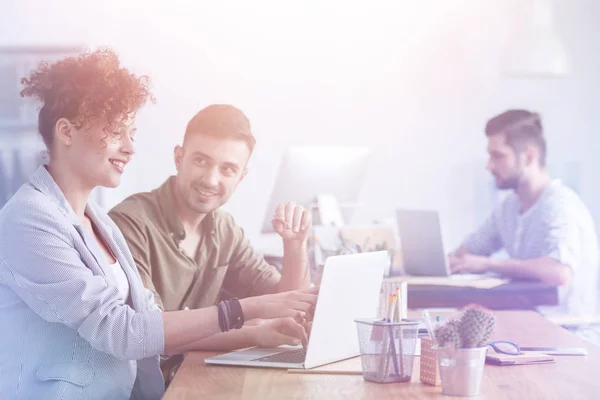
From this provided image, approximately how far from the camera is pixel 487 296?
117 inches

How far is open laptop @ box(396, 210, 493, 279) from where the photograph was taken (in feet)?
11.2

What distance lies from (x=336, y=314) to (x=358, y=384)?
198 millimetres

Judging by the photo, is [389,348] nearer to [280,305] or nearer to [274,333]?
[280,305]

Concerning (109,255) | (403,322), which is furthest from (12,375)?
(403,322)

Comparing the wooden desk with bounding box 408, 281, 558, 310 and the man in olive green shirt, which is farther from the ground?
the man in olive green shirt

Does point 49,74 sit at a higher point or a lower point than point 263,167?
higher

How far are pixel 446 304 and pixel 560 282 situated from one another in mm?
765

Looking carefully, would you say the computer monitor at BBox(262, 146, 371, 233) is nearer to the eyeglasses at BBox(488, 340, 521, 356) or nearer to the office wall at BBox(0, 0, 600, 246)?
the eyeglasses at BBox(488, 340, 521, 356)

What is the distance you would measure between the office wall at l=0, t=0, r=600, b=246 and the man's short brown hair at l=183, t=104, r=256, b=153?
3.20 metres

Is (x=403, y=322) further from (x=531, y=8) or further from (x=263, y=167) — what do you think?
(x=263, y=167)

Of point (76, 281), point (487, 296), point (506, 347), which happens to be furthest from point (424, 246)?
point (76, 281)

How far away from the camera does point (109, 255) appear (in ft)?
6.57

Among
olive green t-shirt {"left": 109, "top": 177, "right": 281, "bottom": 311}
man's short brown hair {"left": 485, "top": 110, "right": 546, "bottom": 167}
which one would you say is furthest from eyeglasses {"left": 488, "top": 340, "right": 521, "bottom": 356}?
man's short brown hair {"left": 485, "top": 110, "right": 546, "bottom": 167}

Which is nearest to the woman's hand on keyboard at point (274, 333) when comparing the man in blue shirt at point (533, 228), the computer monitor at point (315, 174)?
the computer monitor at point (315, 174)
